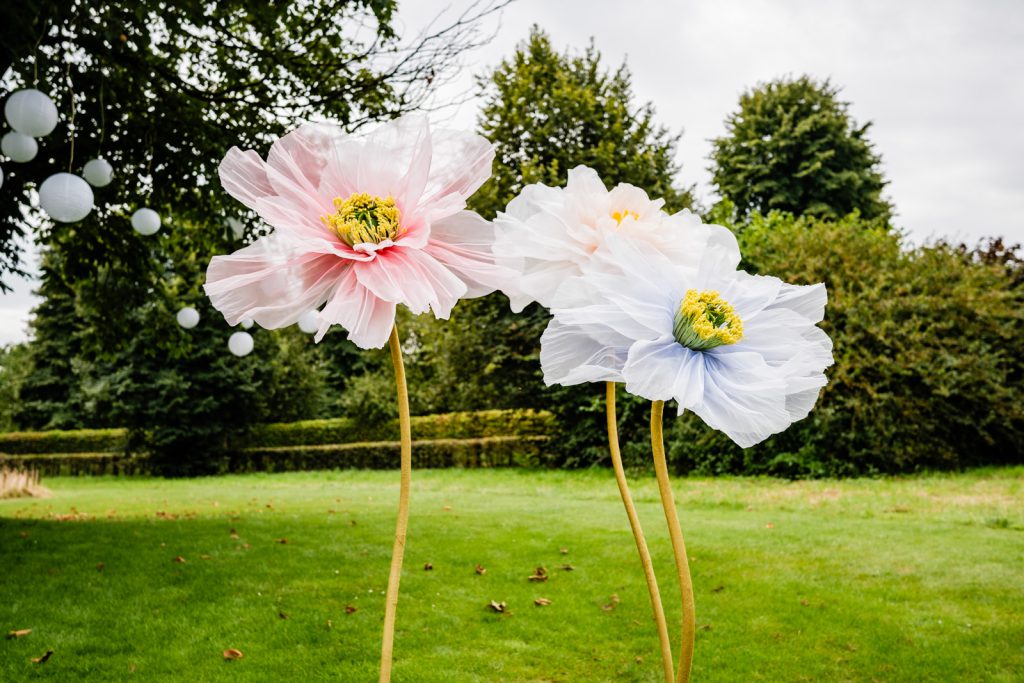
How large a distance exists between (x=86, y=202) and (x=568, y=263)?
170 inches

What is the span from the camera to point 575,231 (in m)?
0.95

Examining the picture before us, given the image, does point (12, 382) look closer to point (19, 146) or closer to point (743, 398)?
point (19, 146)

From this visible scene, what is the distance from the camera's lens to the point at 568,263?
0.96 meters

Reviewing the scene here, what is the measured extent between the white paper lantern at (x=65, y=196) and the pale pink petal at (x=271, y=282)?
4089 millimetres

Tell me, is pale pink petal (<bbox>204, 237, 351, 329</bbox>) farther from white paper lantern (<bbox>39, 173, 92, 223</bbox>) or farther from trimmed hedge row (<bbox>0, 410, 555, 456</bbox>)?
trimmed hedge row (<bbox>0, 410, 555, 456</bbox>)

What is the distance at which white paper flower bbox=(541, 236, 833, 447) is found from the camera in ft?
2.60

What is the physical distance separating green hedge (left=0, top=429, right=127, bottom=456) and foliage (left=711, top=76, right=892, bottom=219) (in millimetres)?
19629

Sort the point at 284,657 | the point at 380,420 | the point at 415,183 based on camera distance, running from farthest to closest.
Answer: the point at 380,420 < the point at 284,657 < the point at 415,183

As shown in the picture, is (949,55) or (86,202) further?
(949,55)

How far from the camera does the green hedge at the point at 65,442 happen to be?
21.2 metres

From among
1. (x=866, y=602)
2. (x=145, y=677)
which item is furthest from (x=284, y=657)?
(x=866, y=602)

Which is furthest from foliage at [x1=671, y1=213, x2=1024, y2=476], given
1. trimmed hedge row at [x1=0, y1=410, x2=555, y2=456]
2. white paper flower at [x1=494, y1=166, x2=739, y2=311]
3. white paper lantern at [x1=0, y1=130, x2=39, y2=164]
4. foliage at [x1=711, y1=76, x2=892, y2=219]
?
white paper flower at [x1=494, y1=166, x2=739, y2=311]

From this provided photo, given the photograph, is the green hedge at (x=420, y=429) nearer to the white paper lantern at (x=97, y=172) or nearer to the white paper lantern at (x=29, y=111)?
the white paper lantern at (x=97, y=172)

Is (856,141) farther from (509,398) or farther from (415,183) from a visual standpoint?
(415,183)
